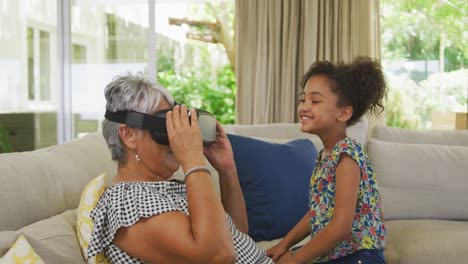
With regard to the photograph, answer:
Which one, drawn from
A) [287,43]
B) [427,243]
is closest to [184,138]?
[427,243]

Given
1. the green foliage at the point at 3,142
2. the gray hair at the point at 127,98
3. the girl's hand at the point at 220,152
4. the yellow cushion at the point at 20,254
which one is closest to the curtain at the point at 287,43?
the green foliage at the point at 3,142

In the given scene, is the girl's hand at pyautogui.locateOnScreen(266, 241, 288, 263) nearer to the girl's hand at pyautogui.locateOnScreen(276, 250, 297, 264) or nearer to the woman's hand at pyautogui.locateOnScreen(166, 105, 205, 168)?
the girl's hand at pyautogui.locateOnScreen(276, 250, 297, 264)

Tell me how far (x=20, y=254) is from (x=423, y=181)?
204 cm

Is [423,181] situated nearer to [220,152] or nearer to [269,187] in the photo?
[269,187]

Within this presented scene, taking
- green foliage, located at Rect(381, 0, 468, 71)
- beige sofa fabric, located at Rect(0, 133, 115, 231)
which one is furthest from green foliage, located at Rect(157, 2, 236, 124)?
beige sofa fabric, located at Rect(0, 133, 115, 231)

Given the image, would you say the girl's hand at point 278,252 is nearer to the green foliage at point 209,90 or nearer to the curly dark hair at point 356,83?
the curly dark hair at point 356,83

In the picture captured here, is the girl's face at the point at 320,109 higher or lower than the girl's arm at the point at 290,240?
higher

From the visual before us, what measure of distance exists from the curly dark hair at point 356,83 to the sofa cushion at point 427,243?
68 cm

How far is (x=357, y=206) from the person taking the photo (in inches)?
66.4

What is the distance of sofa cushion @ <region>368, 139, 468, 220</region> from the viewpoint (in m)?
2.68

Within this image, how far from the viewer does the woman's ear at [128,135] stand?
4.36 ft

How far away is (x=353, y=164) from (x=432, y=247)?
81 cm

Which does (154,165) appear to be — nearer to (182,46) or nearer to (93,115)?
(93,115)

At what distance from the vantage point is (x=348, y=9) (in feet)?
13.3
